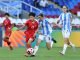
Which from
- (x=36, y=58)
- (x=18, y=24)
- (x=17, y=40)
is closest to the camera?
(x=36, y=58)

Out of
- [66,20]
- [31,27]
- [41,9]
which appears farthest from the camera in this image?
[41,9]

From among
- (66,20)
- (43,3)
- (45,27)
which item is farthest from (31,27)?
(43,3)

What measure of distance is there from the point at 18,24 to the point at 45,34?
7.76 m

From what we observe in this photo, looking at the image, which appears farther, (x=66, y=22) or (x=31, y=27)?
(x=66, y=22)

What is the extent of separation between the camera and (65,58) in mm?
17078

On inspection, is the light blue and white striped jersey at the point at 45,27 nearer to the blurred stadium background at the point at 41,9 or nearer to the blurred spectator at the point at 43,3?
the blurred stadium background at the point at 41,9

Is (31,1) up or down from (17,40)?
up

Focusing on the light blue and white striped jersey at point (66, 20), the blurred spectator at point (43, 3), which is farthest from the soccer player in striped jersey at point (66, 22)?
the blurred spectator at point (43, 3)

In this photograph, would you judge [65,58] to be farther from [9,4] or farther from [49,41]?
[9,4]

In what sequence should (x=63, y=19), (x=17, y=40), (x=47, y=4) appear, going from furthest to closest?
(x=47, y=4) → (x=17, y=40) → (x=63, y=19)

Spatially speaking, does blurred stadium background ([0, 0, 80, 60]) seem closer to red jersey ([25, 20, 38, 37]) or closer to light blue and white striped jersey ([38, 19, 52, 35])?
light blue and white striped jersey ([38, 19, 52, 35])

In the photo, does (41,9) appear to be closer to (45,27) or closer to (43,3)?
(43,3)

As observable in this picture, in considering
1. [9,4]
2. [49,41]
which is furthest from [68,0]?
[49,41]

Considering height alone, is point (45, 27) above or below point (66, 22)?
below
